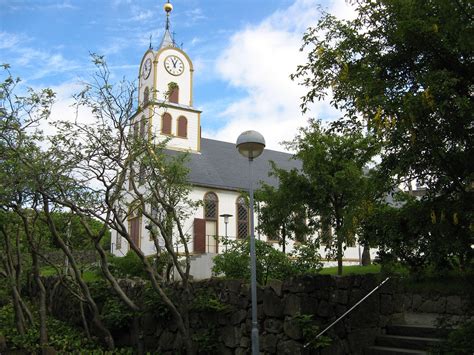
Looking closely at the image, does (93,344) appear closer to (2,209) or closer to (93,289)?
(93,289)

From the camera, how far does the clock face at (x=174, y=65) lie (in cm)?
3355

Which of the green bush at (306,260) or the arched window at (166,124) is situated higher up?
the arched window at (166,124)

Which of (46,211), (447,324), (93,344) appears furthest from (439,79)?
(93,344)

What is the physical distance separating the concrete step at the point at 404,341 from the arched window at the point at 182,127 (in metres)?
25.4

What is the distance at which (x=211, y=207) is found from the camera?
31234 millimetres

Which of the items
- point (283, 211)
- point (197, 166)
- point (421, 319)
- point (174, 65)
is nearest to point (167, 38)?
point (174, 65)

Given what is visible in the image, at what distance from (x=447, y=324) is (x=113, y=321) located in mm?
7424

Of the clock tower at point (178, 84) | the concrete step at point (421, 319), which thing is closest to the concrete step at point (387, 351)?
the concrete step at point (421, 319)

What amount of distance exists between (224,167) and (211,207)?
3.67m

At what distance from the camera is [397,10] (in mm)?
6629

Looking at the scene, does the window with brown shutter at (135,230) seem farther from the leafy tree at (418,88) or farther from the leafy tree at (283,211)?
the leafy tree at (418,88)

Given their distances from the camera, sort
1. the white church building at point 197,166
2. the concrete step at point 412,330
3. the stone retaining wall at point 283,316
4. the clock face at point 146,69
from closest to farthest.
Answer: the stone retaining wall at point 283,316
the concrete step at point 412,330
the white church building at point 197,166
the clock face at point 146,69

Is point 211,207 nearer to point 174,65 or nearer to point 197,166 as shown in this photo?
point 197,166

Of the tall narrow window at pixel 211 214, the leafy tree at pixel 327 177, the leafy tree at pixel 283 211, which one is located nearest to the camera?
the leafy tree at pixel 327 177
